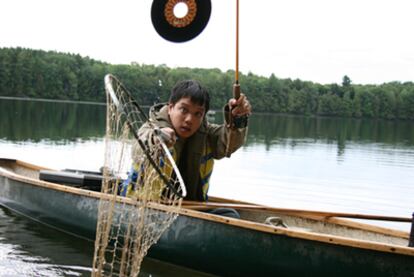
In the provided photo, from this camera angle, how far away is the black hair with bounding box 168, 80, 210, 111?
6.47 metres

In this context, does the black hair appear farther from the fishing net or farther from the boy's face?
the fishing net

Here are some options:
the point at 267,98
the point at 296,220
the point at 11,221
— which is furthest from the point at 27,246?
the point at 267,98

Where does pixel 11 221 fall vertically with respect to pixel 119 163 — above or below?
below

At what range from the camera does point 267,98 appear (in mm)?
116562

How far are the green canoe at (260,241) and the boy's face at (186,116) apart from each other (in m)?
0.94

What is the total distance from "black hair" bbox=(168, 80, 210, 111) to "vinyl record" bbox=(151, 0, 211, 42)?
69 centimetres

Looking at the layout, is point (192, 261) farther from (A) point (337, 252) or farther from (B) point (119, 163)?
(B) point (119, 163)

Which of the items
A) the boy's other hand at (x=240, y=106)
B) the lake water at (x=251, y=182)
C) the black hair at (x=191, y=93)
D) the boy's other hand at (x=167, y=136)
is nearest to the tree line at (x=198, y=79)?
Answer: the lake water at (x=251, y=182)

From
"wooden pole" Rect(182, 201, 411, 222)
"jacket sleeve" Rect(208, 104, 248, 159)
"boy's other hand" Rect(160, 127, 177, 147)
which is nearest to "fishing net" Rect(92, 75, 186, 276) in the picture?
"boy's other hand" Rect(160, 127, 177, 147)

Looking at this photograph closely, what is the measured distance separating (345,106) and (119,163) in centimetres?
11718

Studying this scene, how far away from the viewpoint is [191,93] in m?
6.46

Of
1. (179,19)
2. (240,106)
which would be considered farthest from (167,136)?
(179,19)

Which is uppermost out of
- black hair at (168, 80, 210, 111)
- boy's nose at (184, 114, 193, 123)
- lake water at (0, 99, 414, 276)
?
black hair at (168, 80, 210, 111)

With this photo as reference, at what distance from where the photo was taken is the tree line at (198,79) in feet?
313
